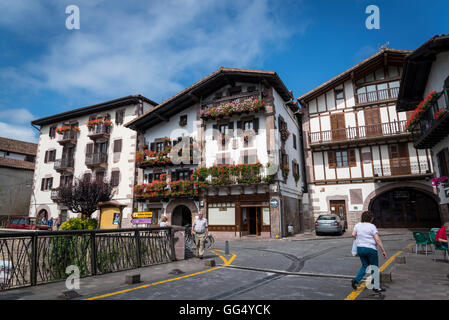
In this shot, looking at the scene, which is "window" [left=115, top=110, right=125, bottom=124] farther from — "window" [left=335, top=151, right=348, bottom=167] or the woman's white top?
the woman's white top

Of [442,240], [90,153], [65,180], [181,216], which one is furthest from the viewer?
[65,180]

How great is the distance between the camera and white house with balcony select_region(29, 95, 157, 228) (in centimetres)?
2803

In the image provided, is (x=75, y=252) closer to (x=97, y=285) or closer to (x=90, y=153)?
(x=97, y=285)

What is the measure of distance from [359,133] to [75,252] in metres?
23.1

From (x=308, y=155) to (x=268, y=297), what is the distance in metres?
22.5

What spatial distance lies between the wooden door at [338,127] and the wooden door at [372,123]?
176cm

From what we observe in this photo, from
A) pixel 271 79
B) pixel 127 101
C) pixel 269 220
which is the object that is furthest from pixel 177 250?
pixel 127 101

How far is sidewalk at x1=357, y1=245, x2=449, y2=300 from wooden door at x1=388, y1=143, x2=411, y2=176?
49.7 feet

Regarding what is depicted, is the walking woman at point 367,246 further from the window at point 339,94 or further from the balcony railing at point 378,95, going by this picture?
the window at point 339,94

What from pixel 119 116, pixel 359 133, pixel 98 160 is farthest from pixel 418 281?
pixel 119 116

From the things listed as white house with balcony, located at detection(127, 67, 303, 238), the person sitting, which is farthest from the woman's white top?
white house with balcony, located at detection(127, 67, 303, 238)

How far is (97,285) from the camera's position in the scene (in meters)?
6.87

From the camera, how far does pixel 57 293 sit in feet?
20.1

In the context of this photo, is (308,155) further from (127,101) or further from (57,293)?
(57,293)
